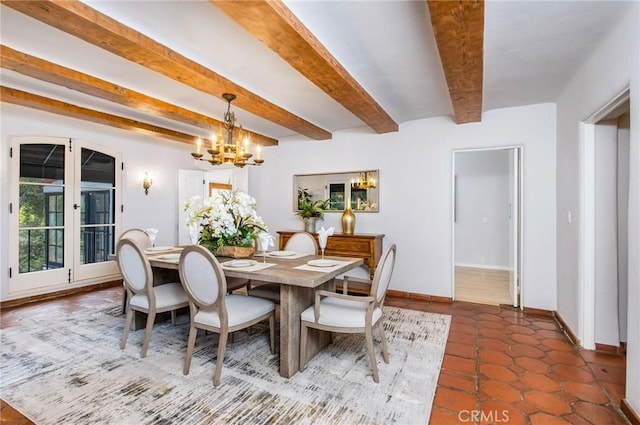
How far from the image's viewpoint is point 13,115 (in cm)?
391

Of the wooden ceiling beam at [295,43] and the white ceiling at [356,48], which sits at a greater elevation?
the white ceiling at [356,48]

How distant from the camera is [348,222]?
4.50 m

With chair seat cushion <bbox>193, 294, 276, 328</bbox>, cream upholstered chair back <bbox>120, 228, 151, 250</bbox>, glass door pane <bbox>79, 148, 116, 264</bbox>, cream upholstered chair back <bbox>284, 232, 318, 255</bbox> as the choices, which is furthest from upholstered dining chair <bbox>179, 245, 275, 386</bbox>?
glass door pane <bbox>79, 148, 116, 264</bbox>

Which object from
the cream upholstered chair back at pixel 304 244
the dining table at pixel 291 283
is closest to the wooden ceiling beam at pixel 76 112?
the dining table at pixel 291 283

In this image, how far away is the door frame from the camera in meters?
2.65

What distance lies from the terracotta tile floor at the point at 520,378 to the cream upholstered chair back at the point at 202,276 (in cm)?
110

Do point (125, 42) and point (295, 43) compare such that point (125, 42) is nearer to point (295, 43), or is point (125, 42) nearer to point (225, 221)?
point (295, 43)

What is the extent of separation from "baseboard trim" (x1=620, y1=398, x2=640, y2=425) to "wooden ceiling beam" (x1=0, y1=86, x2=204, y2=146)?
546 cm

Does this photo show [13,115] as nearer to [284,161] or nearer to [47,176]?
[47,176]

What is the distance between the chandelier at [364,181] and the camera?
183 inches

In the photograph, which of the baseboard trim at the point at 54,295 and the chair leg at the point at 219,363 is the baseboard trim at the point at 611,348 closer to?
the chair leg at the point at 219,363

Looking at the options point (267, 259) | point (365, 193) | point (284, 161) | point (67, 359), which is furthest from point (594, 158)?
point (67, 359)

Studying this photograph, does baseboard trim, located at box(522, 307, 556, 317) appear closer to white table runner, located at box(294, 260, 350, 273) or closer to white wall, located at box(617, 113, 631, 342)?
white wall, located at box(617, 113, 631, 342)

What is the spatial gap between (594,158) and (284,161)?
4.07 m
